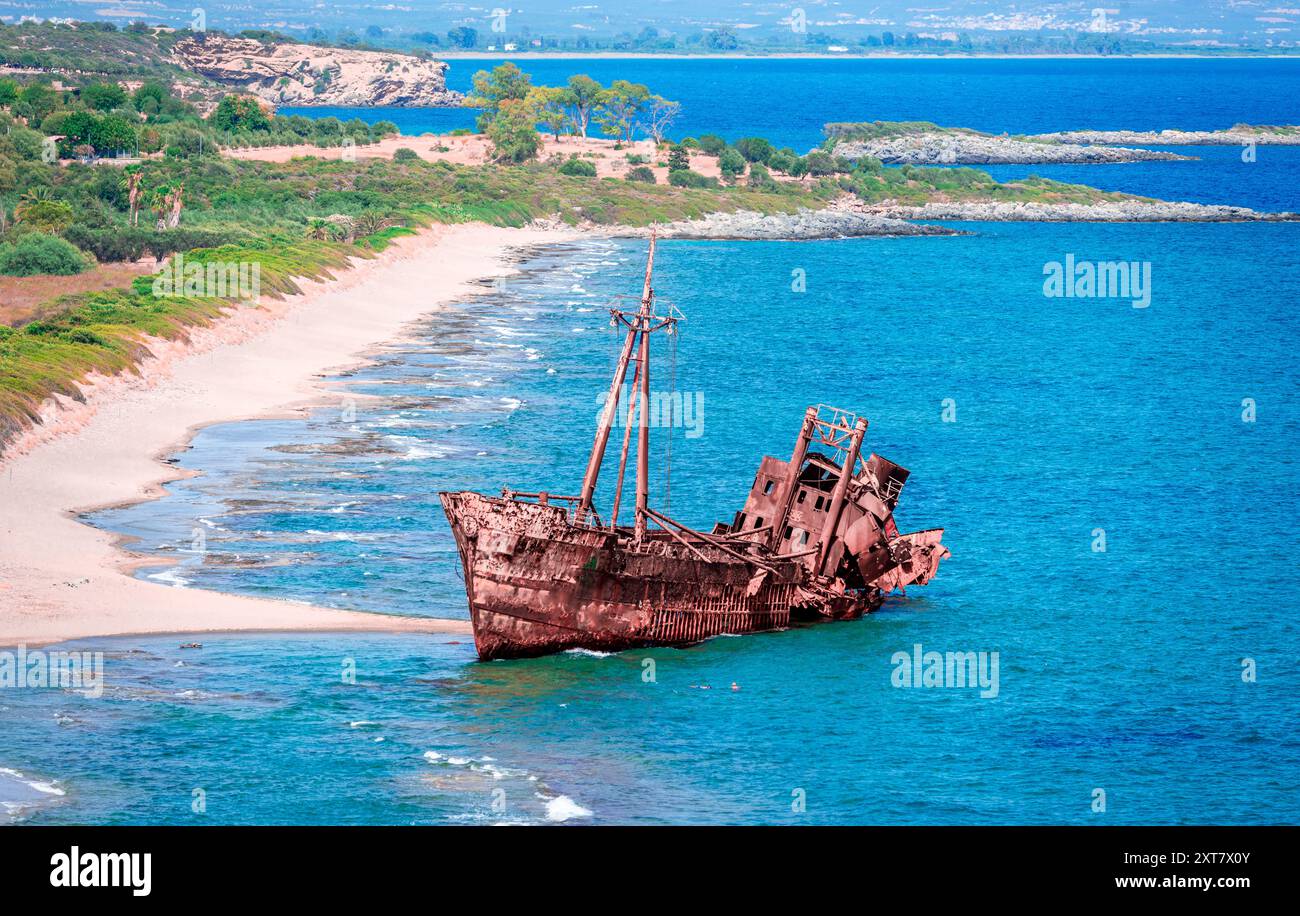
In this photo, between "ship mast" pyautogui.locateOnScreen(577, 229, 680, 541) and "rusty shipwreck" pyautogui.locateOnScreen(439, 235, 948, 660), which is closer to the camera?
"rusty shipwreck" pyautogui.locateOnScreen(439, 235, 948, 660)

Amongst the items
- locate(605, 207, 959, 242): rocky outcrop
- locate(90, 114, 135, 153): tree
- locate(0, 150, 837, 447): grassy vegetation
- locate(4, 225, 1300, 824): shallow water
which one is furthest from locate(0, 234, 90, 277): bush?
locate(605, 207, 959, 242): rocky outcrop

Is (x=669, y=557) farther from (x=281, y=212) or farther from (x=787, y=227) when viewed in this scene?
(x=787, y=227)

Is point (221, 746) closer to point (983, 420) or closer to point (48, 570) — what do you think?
point (48, 570)

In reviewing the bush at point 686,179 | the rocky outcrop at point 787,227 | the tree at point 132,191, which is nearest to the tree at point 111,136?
the tree at point 132,191

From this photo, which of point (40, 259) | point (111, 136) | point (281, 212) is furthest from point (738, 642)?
point (111, 136)

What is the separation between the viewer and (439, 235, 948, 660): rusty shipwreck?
4784 cm

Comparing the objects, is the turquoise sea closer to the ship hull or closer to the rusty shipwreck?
the ship hull

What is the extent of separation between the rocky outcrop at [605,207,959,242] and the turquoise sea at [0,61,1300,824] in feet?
198

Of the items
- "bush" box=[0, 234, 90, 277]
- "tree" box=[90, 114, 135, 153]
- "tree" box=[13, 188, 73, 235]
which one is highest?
"tree" box=[90, 114, 135, 153]

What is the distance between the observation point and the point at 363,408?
282 ft

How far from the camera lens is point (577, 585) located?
4859 centimetres

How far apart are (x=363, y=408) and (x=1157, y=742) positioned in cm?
4939

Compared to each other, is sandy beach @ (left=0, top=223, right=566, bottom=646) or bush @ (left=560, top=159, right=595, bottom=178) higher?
bush @ (left=560, top=159, right=595, bottom=178)

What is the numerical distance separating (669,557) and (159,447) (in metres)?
33.0
